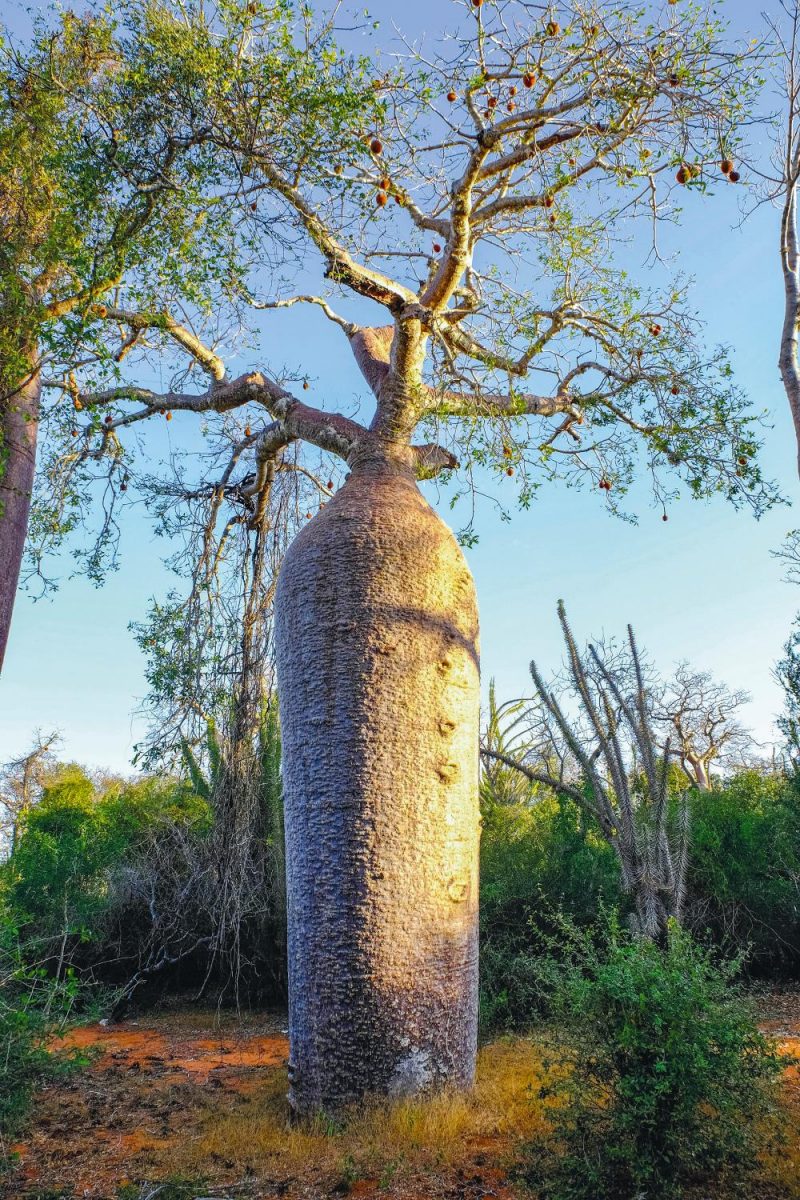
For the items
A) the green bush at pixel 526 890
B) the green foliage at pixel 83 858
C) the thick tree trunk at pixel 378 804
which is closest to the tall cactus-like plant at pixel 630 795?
the green bush at pixel 526 890

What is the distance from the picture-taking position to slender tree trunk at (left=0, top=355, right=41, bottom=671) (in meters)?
4.82

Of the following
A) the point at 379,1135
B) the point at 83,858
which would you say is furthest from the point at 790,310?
the point at 83,858

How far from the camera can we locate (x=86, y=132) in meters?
4.86

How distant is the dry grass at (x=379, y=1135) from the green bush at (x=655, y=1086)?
272 millimetres

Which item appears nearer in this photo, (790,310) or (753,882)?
(790,310)

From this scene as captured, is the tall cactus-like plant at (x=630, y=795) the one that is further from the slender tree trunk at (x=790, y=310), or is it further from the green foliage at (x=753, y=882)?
the slender tree trunk at (x=790, y=310)

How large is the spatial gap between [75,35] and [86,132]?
3.77 feet

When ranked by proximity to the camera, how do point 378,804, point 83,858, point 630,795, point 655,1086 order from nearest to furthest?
1. point 655,1086
2. point 378,804
3. point 630,795
4. point 83,858

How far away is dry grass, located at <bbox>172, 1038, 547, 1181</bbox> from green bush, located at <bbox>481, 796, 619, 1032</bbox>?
1.66 metres

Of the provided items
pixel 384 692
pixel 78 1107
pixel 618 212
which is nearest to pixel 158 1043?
pixel 78 1107

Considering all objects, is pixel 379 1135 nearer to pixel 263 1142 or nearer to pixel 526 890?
pixel 263 1142

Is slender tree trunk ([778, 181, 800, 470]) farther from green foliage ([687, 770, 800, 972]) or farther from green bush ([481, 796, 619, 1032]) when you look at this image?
green foliage ([687, 770, 800, 972])

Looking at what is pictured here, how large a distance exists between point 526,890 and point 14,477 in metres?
5.00

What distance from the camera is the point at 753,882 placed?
7.46m
